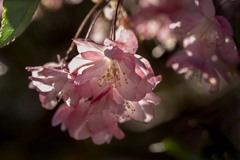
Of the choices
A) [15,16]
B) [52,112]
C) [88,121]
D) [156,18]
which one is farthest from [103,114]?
[52,112]

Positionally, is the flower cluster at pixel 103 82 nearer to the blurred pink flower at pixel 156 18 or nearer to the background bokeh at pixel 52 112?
the blurred pink flower at pixel 156 18

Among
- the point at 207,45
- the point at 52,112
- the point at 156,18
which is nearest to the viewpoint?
the point at 207,45

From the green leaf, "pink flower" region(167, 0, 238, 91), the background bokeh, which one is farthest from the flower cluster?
the background bokeh

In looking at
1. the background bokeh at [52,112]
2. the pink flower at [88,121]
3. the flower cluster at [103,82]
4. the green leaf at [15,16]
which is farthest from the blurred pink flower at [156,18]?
the green leaf at [15,16]

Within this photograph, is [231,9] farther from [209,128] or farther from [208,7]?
[209,128]

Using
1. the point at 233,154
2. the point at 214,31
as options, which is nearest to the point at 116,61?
the point at 214,31

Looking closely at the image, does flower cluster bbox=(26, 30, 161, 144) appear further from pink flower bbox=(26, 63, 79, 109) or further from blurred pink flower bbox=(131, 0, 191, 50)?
blurred pink flower bbox=(131, 0, 191, 50)

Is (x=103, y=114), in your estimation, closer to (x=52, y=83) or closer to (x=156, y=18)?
(x=52, y=83)
